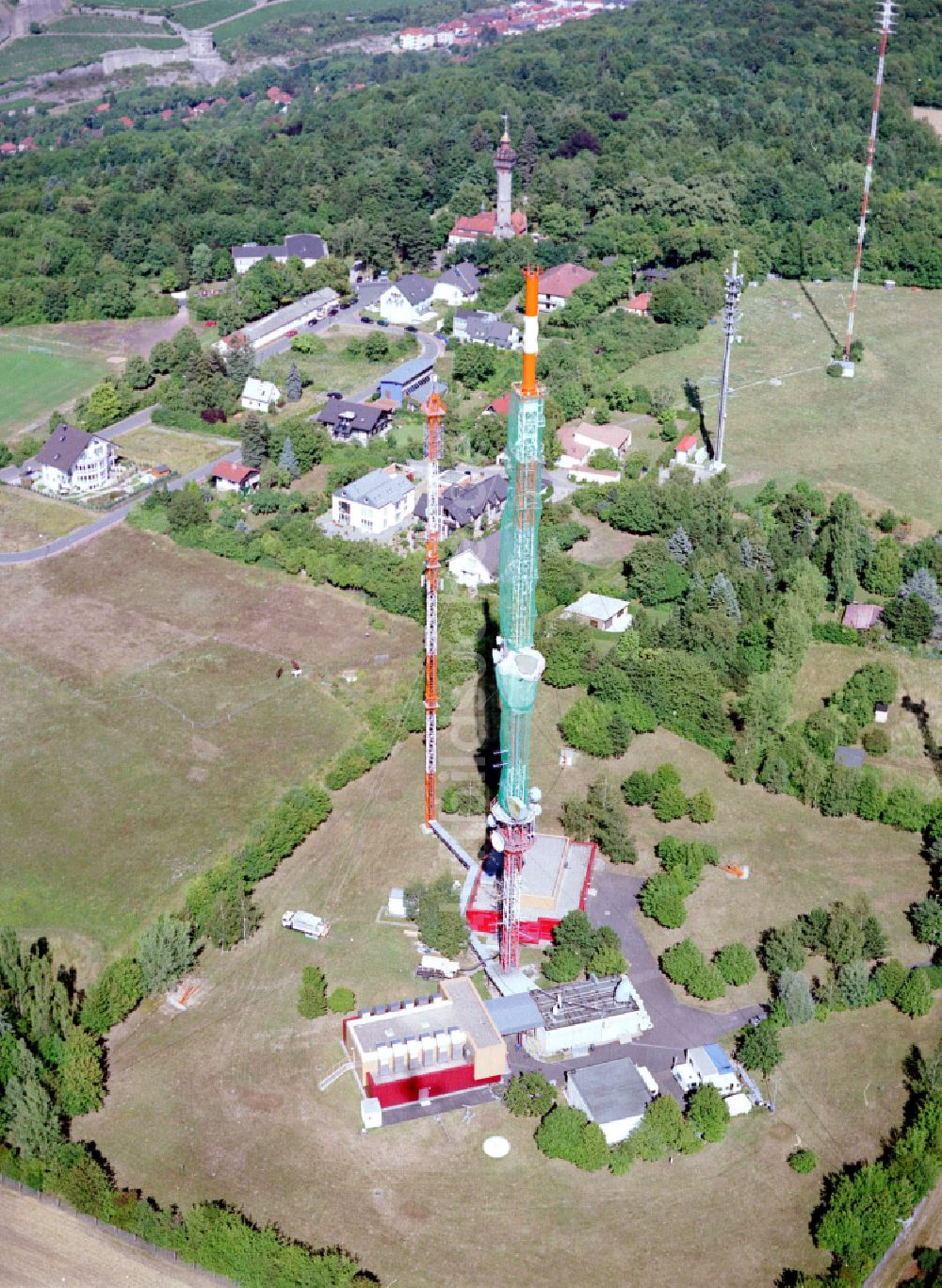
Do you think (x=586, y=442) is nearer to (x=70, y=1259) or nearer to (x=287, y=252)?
(x=287, y=252)

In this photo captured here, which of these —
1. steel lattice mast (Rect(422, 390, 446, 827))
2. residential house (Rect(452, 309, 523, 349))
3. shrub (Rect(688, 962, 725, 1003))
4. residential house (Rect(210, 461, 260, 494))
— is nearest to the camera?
shrub (Rect(688, 962, 725, 1003))

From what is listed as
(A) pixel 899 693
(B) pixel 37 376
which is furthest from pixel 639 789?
(B) pixel 37 376

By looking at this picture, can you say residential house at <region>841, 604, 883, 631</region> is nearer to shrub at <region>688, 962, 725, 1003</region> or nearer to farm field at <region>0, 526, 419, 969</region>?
farm field at <region>0, 526, 419, 969</region>

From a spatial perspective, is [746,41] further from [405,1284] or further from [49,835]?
[405,1284]

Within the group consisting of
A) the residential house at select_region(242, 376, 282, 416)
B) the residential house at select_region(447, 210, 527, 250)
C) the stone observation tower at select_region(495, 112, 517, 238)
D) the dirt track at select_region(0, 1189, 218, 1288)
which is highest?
the stone observation tower at select_region(495, 112, 517, 238)

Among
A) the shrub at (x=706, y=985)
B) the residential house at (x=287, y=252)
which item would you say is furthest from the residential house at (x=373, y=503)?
the residential house at (x=287, y=252)

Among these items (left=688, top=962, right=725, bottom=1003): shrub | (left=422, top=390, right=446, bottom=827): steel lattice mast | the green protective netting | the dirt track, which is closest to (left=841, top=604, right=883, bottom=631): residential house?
(left=422, top=390, right=446, bottom=827): steel lattice mast

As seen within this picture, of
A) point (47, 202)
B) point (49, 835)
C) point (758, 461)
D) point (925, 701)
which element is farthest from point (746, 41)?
point (49, 835)
